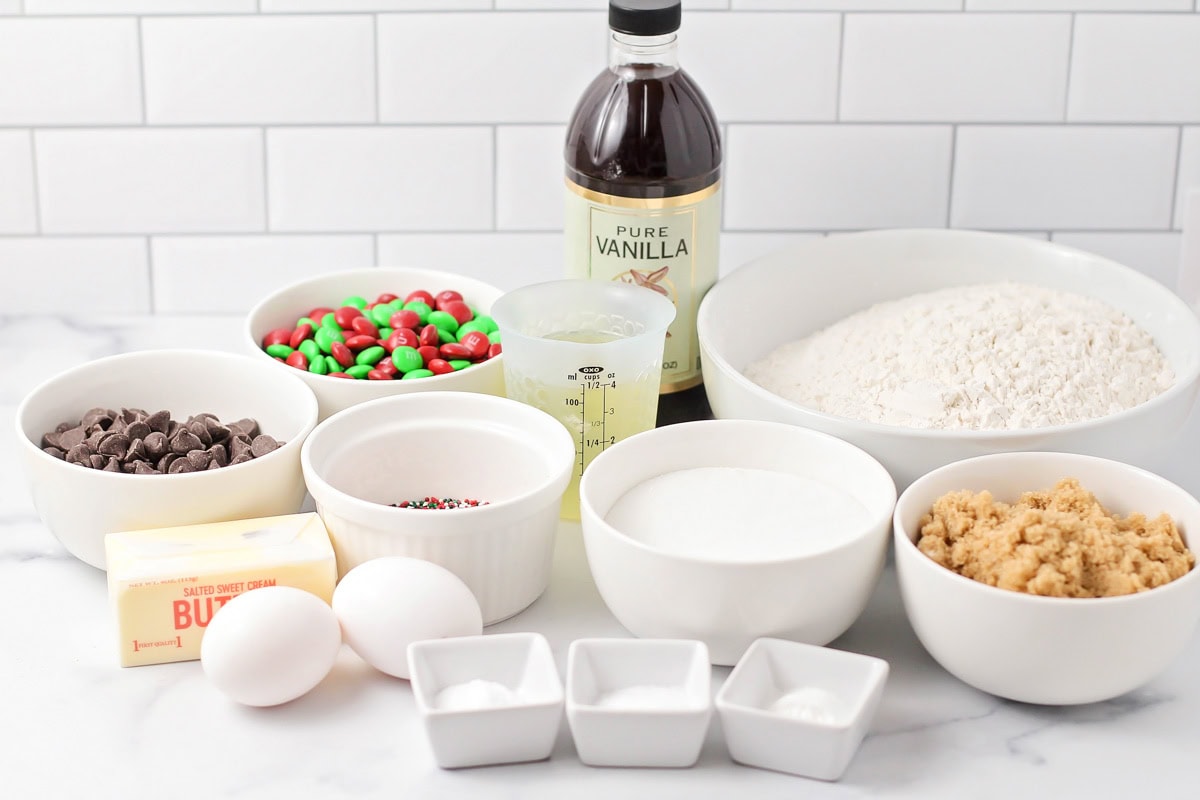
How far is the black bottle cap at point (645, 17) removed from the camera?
1.15 meters

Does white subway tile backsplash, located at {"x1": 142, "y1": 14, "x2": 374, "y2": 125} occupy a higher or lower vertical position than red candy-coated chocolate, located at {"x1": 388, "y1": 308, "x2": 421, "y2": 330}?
higher

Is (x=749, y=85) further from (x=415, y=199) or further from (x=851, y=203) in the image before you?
(x=415, y=199)

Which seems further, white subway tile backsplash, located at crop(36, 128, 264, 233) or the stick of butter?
white subway tile backsplash, located at crop(36, 128, 264, 233)

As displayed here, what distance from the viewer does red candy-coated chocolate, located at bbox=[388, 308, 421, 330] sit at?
50.1 inches

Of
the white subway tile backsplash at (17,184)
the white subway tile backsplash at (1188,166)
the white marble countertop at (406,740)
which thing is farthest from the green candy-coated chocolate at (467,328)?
the white subway tile backsplash at (1188,166)

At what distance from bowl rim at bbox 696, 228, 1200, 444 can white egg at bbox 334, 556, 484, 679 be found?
305 millimetres

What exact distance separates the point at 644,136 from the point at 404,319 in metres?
0.28

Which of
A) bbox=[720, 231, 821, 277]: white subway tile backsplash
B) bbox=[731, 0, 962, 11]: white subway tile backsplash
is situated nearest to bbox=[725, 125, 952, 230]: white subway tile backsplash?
bbox=[720, 231, 821, 277]: white subway tile backsplash

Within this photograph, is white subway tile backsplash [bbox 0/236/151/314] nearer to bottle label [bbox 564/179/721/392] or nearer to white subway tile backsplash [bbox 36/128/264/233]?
white subway tile backsplash [bbox 36/128/264/233]

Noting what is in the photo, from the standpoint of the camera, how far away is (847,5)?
4.61 feet

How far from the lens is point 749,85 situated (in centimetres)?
144

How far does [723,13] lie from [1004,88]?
302 mm

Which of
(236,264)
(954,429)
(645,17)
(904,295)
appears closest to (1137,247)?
(904,295)

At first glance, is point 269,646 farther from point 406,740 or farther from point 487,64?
point 487,64
